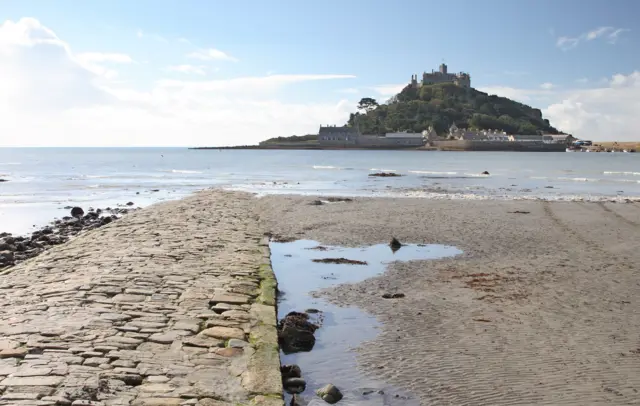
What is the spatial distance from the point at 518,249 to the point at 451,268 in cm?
323

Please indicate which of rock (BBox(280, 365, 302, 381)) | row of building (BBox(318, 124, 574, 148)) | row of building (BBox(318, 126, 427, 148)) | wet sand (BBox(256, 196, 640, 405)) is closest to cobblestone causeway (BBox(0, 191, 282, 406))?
rock (BBox(280, 365, 302, 381))

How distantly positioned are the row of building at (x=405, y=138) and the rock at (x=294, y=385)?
579 feet

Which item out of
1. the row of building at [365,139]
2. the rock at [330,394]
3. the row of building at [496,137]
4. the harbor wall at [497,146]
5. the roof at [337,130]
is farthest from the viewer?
the roof at [337,130]

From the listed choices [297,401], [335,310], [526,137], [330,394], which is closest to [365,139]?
[526,137]

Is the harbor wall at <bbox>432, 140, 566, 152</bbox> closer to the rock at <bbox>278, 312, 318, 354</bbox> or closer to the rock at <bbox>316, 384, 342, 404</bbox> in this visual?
the rock at <bbox>278, 312, 318, 354</bbox>

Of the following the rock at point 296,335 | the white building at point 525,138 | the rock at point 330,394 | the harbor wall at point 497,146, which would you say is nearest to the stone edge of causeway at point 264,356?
the rock at point 296,335

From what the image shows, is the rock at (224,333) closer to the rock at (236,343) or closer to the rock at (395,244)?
the rock at (236,343)

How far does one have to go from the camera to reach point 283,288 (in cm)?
1014

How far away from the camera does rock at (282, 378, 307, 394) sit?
228 inches

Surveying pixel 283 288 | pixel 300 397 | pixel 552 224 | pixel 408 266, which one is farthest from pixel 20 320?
pixel 552 224

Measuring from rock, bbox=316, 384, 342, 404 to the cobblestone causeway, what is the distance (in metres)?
0.54

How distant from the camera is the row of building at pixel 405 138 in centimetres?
18112

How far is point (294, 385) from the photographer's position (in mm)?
5867

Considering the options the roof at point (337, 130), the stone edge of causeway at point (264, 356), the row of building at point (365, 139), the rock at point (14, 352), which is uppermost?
the roof at point (337, 130)
